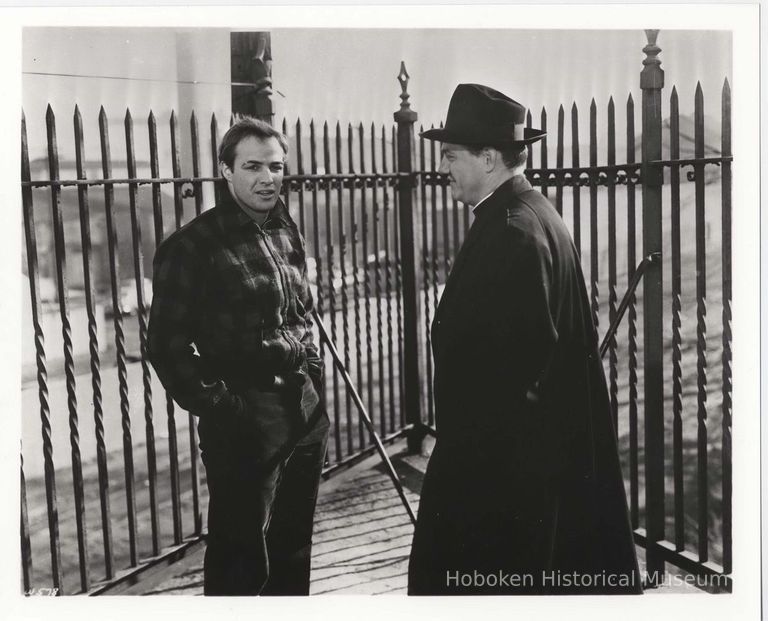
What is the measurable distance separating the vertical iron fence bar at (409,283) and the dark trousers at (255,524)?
1.87m

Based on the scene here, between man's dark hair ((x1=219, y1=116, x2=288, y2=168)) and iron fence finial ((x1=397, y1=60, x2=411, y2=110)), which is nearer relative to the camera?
man's dark hair ((x1=219, y1=116, x2=288, y2=168))

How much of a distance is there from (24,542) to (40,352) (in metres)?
0.81

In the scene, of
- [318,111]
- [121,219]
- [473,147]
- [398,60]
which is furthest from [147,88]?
[473,147]

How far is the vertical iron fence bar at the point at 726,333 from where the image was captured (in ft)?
11.0

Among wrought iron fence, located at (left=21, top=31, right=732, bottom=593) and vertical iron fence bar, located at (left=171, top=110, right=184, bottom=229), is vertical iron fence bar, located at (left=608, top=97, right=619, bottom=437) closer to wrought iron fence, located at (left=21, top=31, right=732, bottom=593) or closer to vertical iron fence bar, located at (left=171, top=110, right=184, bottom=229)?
wrought iron fence, located at (left=21, top=31, right=732, bottom=593)

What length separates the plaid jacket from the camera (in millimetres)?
3160

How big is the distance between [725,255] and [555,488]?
4.06ft

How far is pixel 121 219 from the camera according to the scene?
139 inches

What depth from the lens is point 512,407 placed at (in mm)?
3090

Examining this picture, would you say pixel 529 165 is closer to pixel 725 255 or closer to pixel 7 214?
pixel 725 255

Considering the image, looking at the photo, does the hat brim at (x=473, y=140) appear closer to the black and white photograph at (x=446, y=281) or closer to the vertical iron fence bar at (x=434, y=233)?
the black and white photograph at (x=446, y=281)

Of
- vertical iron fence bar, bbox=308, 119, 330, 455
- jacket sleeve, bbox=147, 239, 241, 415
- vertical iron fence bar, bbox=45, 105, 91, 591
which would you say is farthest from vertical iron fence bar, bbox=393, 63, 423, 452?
vertical iron fence bar, bbox=45, 105, 91, 591

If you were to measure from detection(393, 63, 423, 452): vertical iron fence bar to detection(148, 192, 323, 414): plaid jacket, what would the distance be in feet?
5.73

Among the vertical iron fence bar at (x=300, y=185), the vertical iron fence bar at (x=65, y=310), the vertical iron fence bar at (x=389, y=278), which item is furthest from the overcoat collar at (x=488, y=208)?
the vertical iron fence bar at (x=389, y=278)
